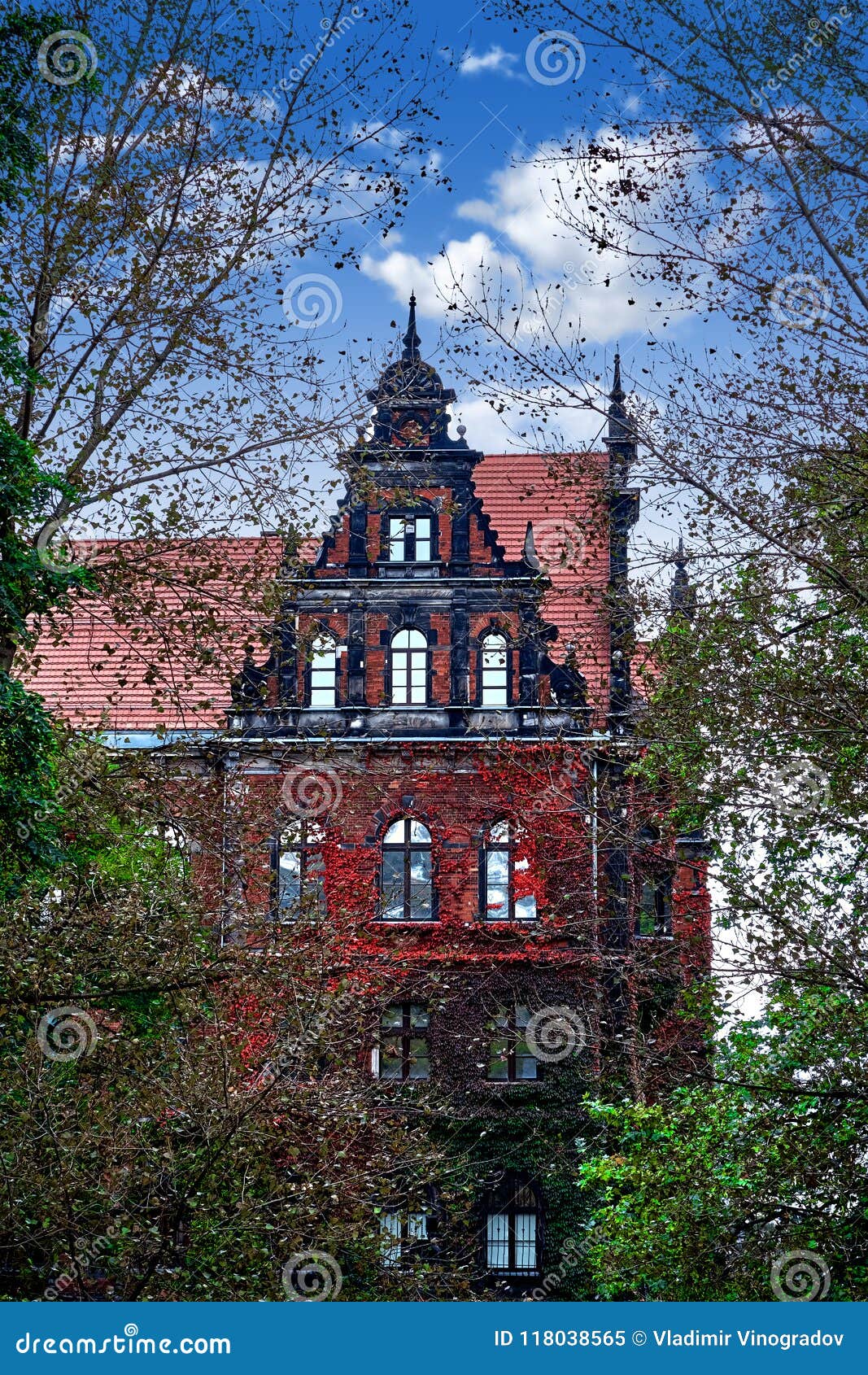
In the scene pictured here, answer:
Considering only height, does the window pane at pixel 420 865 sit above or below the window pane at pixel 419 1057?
above

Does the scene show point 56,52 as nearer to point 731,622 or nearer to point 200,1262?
point 731,622

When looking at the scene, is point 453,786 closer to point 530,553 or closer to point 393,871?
point 393,871

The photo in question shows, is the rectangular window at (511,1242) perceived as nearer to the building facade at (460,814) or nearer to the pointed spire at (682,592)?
the building facade at (460,814)

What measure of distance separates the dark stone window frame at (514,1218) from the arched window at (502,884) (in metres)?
4.45

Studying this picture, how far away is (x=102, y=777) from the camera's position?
11094 millimetres

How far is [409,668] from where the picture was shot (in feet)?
90.2

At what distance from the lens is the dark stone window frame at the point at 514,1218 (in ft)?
82.6

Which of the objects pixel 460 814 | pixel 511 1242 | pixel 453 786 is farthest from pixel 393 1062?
pixel 453 786

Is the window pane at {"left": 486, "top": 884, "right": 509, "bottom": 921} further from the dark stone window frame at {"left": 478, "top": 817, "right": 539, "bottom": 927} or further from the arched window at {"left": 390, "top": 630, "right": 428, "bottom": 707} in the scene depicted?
the arched window at {"left": 390, "top": 630, "right": 428, "bottom": 707}

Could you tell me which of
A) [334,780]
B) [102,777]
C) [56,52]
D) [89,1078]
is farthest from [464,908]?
[56,52]

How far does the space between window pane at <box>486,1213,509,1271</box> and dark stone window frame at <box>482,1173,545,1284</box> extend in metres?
0.01

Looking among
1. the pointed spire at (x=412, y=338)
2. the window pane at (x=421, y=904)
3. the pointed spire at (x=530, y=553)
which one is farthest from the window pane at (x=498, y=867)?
the pointed spire at (x=412, y=338)

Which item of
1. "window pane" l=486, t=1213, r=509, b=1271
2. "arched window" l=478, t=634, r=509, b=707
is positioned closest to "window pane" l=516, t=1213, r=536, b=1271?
"window pane" l=486, t=1213, r=509, b=1271

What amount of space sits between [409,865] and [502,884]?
1706 mm
